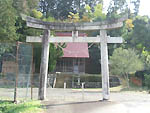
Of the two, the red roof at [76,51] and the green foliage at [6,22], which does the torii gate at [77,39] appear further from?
the red roof at [76,51]

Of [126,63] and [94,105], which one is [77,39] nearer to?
[94,105]

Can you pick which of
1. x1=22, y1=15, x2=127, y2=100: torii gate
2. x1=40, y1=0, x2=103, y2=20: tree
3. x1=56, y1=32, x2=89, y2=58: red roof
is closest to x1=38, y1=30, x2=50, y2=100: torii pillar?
x1=22, y1=15, x2=127, y2=100: torii gate

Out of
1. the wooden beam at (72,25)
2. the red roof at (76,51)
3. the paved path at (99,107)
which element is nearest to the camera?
the paved path at (99,107)

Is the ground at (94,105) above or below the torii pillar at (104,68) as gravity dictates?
below

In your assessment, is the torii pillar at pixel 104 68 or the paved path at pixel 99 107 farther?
the torii pillar at pixel 104 68

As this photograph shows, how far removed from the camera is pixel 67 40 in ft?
33.9

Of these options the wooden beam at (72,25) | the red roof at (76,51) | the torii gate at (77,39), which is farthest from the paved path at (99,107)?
the red roof at (76,51)

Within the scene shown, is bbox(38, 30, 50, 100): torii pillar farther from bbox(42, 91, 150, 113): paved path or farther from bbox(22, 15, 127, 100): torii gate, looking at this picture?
bbox(42, 91, 150, 113): paved path

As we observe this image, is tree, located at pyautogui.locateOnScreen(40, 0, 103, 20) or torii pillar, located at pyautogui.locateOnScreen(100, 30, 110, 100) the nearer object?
torii pillar, located at pyautogui.locateOnScreen(100, 30, 110, 100)

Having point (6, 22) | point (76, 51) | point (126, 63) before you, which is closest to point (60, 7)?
point (76, 51)

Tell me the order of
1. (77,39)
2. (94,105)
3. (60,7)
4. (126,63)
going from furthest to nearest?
(60,7)
(126,63)
(77,39)
(94,105)

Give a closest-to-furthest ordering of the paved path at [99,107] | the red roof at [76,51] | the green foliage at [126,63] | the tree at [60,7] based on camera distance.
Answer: the paved path at [99,107], the green foliage at [126,63], the red roof at [76,51], the tree at [60,7]

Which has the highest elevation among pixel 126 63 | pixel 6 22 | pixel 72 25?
pixel 6 22

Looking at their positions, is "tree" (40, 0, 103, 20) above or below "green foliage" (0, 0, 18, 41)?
above
